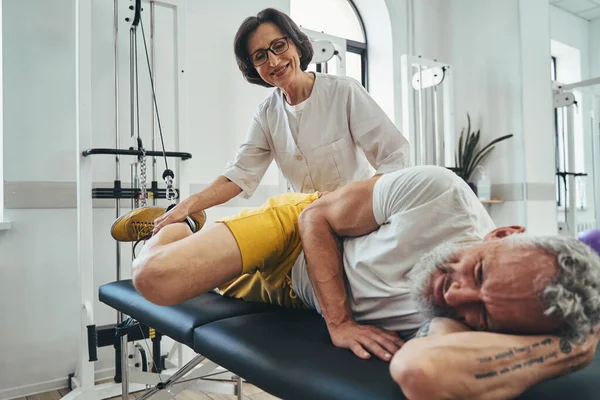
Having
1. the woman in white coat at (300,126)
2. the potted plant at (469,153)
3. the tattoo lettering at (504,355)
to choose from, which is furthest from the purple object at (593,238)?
the potted plant at (469,153)

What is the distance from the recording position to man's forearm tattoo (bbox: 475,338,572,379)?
66cm

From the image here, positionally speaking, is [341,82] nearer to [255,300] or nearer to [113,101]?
[255,300]

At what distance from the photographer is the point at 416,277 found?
2.95 ft

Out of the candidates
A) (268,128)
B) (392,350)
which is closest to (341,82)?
(268,128)

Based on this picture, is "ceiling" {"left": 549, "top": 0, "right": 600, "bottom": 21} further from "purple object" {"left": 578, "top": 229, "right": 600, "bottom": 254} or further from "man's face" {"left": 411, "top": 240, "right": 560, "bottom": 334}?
"man's face" {"left": 411, "top": 240, "right": 560, "bottom": 334}

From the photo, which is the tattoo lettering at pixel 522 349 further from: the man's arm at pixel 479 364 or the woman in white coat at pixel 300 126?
the woman in white coat at pixel 300 126

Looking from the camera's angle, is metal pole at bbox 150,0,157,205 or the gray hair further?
metal pole at bbox 150,0,157,205

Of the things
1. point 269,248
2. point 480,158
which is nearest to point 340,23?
point 480,158

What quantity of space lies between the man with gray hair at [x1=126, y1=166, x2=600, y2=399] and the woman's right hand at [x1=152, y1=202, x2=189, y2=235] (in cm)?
8

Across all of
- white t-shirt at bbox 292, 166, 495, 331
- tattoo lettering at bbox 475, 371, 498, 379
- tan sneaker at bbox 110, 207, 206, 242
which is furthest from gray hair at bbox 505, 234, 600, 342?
tan sneaker at bbox 110, 207, 206, 242

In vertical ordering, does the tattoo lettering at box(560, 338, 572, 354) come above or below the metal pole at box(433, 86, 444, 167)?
below

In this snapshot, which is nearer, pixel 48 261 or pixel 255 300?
pixel 255 300

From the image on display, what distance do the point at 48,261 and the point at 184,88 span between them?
42.9 inches

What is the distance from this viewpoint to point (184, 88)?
240 cm
